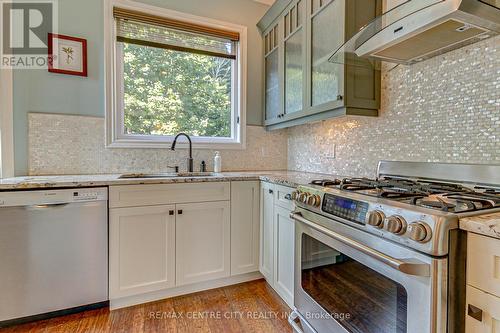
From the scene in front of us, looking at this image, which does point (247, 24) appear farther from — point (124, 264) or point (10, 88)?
point (124, 264)

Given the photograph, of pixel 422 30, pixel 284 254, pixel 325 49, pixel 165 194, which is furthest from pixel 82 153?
pixel 422 30

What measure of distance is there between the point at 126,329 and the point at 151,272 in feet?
1.16

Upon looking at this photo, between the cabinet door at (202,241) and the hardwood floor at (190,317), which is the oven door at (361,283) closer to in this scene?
the hardwood floor at (190,317)

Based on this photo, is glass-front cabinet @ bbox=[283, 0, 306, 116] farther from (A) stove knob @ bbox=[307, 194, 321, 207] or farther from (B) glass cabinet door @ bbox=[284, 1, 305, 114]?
(A) stove knob @ bbox=[307, 194, 321, 207]

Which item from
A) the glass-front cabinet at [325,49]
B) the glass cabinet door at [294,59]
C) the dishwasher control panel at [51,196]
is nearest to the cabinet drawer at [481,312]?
the glass-front cabinet at [325,49]

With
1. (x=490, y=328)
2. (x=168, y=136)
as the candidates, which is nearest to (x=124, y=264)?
(x=168, y=136)

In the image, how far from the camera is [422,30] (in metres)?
1.14

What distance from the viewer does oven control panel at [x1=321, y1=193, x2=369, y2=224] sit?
101cm

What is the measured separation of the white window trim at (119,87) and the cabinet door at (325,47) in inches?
36.5

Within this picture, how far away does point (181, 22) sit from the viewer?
2434 millimetres

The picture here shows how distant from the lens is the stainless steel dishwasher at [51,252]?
1.55 m

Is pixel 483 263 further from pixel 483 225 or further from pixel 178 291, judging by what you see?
pixel 178 291

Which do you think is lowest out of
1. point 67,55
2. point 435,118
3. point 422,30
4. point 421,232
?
point 421,232
